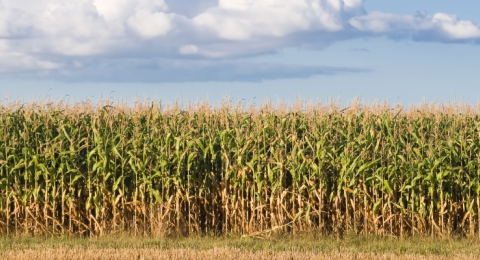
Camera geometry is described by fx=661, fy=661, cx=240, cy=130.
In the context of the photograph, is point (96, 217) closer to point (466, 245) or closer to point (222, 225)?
point (222, 225)

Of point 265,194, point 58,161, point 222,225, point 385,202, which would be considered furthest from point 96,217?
point 385,202

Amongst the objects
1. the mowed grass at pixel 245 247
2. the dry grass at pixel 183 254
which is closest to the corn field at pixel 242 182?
the mowed grass at pixel 245 247

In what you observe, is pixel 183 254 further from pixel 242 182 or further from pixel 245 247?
pixel 242 182

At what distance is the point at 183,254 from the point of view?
11.2 m

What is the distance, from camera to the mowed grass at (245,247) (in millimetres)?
11094

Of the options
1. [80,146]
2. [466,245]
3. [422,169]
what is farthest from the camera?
[80,146]

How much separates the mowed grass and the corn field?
55 centimetres

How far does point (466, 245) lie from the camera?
1278 centimetres

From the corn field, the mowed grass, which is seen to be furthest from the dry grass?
the corn field

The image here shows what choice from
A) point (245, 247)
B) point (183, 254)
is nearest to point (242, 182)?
point (245, 247)

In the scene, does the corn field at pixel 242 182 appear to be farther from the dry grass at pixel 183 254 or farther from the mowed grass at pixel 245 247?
the dry grass at pixel 183 254

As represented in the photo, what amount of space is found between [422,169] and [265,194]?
333cm

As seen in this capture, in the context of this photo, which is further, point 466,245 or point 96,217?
point 96,217

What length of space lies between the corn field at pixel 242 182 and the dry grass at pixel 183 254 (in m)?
2.25
